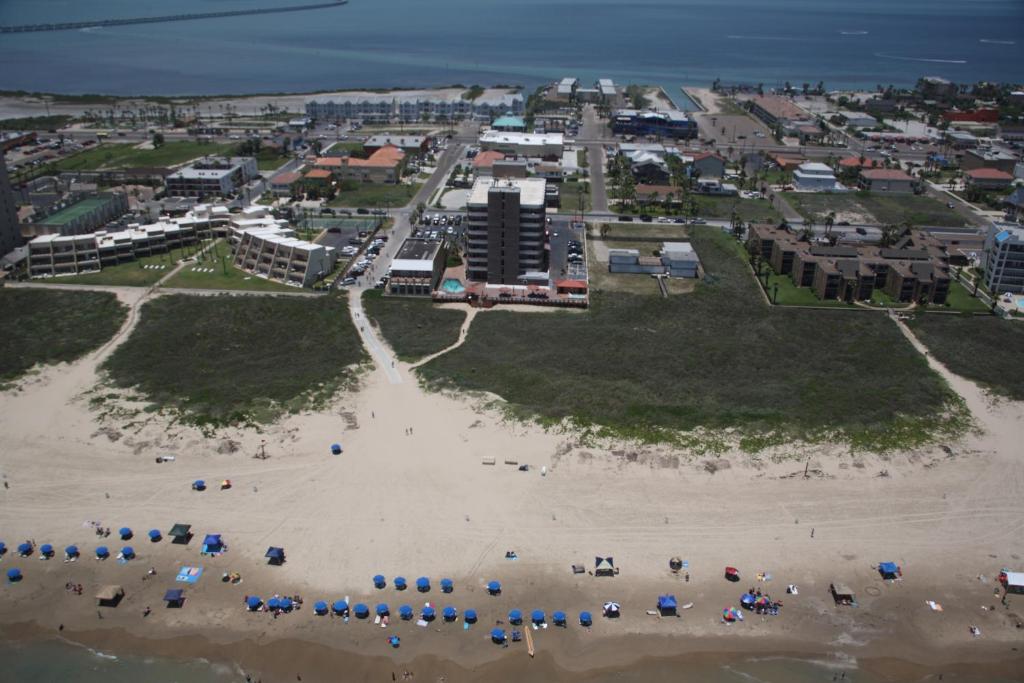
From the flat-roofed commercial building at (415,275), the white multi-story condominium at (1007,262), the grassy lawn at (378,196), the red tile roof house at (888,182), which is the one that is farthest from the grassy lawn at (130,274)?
the red tile roof house at (888,182)

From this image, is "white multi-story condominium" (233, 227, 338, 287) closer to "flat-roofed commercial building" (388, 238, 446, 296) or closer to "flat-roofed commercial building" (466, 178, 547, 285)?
"flat-roofed commercial building" (388, 238, 446, 296)

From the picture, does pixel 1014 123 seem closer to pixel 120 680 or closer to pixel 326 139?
pixel 326 139

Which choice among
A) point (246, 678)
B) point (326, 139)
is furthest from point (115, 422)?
point (326, 139)

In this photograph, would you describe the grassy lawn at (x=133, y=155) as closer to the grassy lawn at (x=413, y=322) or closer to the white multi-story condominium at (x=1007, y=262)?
the grassy lawn at (x=413, y=322)

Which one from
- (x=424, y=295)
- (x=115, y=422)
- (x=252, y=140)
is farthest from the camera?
(x=252, y=140)

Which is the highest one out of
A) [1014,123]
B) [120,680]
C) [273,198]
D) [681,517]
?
[1014,123]
